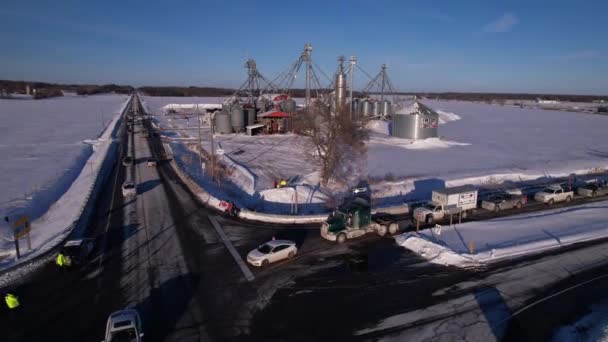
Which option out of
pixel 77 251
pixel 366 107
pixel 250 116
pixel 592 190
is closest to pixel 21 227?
pixel 77 251

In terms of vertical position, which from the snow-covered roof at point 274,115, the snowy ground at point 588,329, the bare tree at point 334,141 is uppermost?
the snow-covered roof at point 274,115

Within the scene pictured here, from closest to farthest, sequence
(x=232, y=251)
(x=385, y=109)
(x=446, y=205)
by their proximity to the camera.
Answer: (x=232, y=251)
(x=446, y=205)
(x=385, y=109)

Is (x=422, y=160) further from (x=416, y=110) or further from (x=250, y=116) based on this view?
(x=250, y=116)

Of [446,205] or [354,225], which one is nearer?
[354,225]

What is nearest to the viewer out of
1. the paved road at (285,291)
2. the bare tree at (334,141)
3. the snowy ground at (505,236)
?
the paved road at (285,291)

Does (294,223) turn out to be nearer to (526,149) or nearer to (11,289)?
(11,289)

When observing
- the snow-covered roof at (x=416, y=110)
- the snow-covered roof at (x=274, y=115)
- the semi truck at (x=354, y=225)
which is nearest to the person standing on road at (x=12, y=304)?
the semi truck at (x=354, y=225)

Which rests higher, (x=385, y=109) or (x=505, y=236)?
(x=385, y=109)

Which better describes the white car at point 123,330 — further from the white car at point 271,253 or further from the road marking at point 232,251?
the white car at point 271,253

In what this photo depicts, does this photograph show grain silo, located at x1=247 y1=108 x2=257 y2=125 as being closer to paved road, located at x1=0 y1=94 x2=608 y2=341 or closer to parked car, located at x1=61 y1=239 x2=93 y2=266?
paved road, located at x1=0 y1=94 x2=608 y2=341
